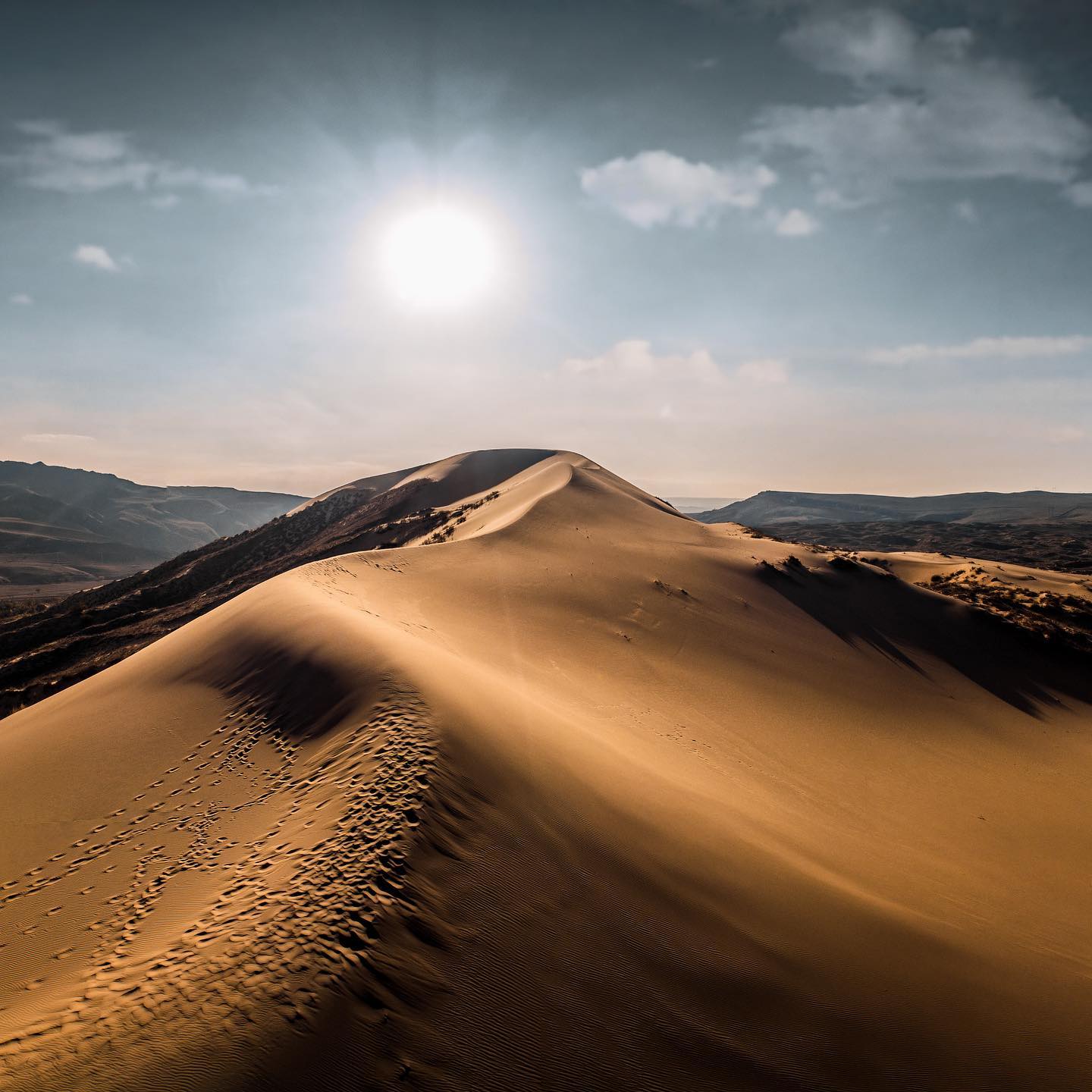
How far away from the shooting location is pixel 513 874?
15.5 ft

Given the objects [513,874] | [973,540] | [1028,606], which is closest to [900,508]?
[973,540]

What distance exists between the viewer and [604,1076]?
11.4 ft

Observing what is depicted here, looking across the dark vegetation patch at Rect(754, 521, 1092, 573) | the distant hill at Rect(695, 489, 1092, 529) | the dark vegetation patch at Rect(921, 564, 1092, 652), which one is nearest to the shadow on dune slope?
the dark vegetation patch at Rect(921, 564, 1092, 652)

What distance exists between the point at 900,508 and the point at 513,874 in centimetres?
22082

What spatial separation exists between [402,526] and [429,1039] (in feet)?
100

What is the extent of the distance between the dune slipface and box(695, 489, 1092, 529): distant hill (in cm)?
13832

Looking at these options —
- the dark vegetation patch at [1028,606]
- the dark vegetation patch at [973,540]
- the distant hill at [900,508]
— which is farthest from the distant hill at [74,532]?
the distant hill at [900,508]

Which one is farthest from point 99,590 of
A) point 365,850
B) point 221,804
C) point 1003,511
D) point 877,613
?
point 1003,511

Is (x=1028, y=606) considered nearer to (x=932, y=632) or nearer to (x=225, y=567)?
(x=932, y=632)

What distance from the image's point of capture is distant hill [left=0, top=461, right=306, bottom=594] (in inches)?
4062

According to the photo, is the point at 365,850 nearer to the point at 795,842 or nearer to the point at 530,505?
the point at 795,842

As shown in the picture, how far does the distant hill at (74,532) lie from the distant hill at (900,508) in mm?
143811

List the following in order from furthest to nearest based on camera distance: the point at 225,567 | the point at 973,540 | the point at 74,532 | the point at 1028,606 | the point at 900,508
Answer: the point at 900,508, the point at 74,532, the point at 973,540, the point at 225,567, the point at 1028,606

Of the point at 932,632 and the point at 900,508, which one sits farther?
the point at 900,508
